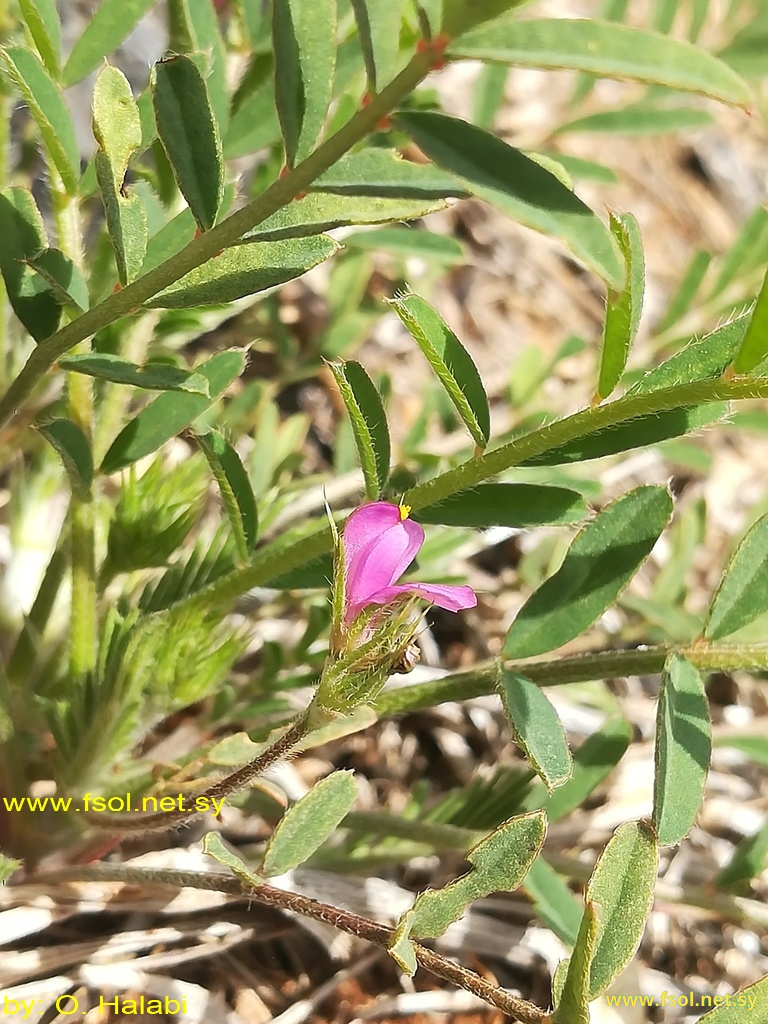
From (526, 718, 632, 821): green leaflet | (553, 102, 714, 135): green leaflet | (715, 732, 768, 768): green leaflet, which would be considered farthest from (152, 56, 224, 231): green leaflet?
(553, 102, 714, 135): green leaflet

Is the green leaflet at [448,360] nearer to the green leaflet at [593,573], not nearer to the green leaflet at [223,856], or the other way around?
the green leaflet at [593,573]

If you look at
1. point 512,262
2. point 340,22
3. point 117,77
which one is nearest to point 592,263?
point 117,77

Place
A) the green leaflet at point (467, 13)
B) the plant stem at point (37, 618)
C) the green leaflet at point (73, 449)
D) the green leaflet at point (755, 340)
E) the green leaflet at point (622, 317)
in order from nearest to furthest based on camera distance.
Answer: the green leaflet at point (467, 13) < the green leaflet at point (755, 340) < the green leaflet at point (622, 317) < the green leaflet at point (73, 449) < the plant stem at point (37, 618)

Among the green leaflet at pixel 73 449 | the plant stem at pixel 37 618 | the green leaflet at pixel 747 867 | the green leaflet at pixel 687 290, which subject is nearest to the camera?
the green leaflet at pixel 73 449

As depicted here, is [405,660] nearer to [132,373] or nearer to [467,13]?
A: [132,373]

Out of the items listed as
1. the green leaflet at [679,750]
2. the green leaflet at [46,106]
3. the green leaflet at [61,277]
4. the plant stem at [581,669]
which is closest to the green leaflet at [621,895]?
the green leaflet at [679,750]

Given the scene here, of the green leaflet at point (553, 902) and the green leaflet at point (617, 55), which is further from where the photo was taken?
the green leaflet at point (553, 902)
